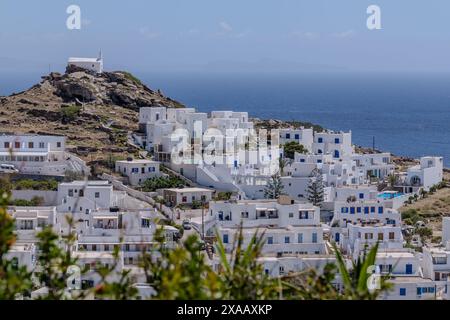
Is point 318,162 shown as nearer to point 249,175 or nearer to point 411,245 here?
point 249,175

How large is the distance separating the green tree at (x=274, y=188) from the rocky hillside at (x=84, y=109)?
6054 millimetres

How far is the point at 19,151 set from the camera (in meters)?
33.9

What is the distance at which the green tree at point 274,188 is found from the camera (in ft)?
103

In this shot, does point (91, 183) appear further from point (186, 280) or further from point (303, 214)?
point (186, 280)

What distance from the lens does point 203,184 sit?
33.6 m

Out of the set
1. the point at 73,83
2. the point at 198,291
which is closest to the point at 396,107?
the point at 73,83

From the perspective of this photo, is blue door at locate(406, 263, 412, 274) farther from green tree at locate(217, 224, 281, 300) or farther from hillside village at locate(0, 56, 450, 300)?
green tree at locate(217, 224, 281, 300)

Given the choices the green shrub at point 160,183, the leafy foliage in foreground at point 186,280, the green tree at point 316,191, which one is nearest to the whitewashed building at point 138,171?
the green shrub at point 160,183

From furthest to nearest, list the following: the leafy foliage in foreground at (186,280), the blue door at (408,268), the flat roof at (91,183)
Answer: the flat roof at (91,183)
the blue door at (408,268)
the leafy foliage in foreground at (186,280)

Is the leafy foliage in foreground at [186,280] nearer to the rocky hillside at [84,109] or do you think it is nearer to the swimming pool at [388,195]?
the swimming pool at [388,195]

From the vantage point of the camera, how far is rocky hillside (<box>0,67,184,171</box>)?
3816cm

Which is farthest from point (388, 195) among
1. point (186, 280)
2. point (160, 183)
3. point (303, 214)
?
point (186, 280)

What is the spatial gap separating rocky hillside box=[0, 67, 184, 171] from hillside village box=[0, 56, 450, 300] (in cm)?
6

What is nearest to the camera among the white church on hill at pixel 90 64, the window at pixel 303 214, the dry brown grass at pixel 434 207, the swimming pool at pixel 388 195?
the window at pixel 303 214
